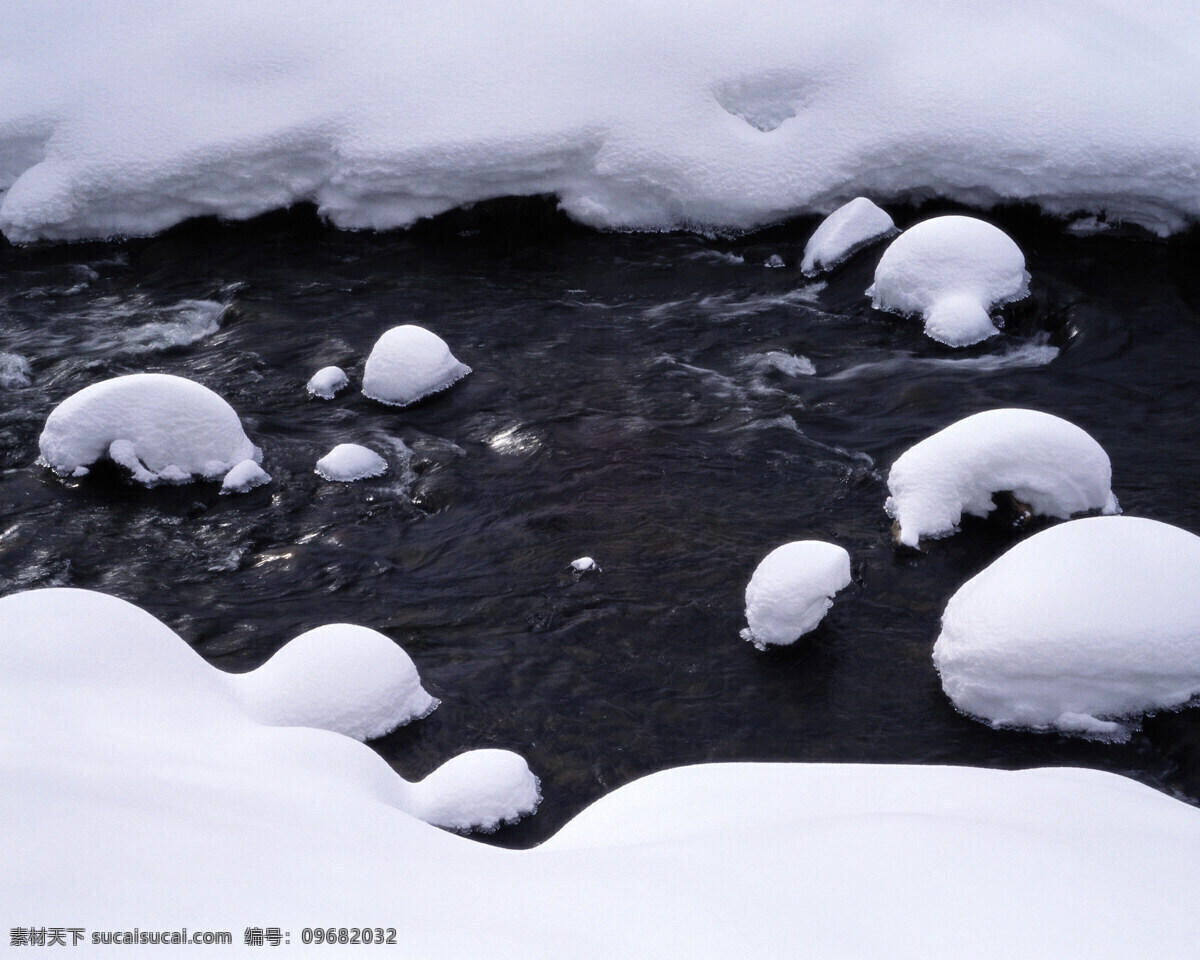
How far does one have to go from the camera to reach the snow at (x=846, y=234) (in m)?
10.2

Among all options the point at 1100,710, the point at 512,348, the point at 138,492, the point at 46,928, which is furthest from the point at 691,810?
the point at 512,348

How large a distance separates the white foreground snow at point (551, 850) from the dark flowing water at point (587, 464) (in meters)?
1.39

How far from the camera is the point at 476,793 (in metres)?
4.91

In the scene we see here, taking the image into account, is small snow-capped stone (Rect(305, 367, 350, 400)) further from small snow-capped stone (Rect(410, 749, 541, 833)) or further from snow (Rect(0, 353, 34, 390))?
small snow-capped stone (Rect(410, 749, 541, 833))

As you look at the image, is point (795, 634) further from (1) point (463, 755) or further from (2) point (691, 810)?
(2) point (691, 810)

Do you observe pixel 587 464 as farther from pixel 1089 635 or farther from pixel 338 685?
pixel 1089 635

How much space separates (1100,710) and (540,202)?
25.8 feet

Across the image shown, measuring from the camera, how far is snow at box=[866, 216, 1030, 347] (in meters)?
9.14

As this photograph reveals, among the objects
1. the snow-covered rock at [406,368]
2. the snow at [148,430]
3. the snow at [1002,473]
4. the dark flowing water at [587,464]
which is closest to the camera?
the dark flowing water at [587,464]

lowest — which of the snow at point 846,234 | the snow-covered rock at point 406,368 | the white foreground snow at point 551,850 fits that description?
the snow-covered rock at point 406,368

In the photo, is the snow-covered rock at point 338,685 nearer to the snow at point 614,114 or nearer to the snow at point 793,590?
the snow at point 793,590

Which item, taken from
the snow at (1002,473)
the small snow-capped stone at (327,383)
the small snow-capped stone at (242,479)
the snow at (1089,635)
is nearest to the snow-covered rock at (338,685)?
the small snow-capped stone at (242,479)

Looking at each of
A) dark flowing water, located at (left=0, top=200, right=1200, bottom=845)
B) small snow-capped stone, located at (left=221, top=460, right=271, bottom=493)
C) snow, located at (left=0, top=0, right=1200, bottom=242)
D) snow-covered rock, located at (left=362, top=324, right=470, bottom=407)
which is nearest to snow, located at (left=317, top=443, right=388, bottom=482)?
dark flowing water, located at (left=0, top=200, right=1200, bottom=845)

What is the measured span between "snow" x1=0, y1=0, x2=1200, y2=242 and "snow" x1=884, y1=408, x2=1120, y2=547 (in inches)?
187
